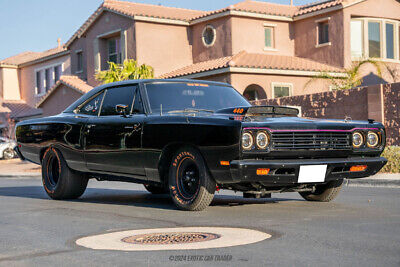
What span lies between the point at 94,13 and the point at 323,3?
38.5 ft

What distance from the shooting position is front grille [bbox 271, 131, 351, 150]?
7543mm

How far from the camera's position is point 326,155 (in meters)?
7.87


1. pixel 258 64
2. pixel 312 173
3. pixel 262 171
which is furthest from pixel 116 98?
pixel 258 64

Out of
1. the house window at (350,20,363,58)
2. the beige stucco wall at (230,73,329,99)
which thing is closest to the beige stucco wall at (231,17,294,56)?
the beige stucco wall at (230,73,329,99)

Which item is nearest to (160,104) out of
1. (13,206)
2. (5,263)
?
(13,206)

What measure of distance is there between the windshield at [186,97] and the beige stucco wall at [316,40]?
21322mm

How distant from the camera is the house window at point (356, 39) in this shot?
30.2m

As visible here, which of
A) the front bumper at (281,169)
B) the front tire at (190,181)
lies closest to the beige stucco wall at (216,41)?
the front tire at (190,181)

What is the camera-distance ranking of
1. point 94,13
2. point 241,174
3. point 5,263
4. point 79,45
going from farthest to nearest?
point 79,45, point 94,13, point 241,174, point 5,263

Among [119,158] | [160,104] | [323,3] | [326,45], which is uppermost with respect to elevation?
[323,3]

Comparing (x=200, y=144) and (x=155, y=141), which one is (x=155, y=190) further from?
(x=200, y=144)

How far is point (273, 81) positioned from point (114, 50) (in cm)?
985

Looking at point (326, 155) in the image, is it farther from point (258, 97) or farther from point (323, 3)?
point (323, 3)

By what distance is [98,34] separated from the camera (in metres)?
35.0
